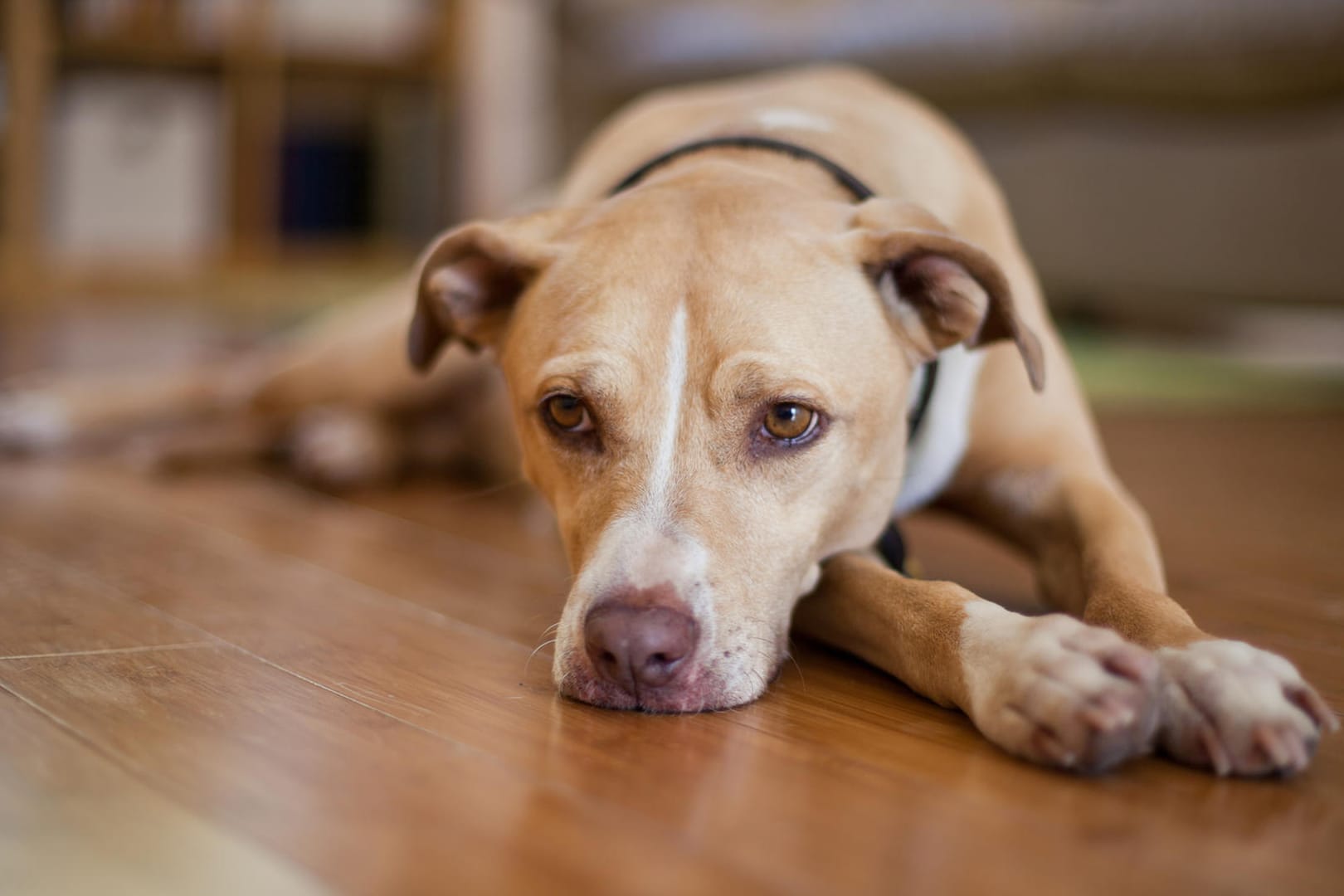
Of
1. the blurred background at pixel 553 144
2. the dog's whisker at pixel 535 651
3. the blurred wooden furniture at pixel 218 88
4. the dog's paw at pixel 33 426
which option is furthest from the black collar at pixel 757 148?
the blurred wooden furniture at pixel 218 88

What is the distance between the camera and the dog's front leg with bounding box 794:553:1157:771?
4.51ft

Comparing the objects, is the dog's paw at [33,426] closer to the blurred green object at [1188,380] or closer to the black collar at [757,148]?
the black collar at [757,148]

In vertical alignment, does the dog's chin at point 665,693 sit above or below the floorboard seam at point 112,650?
above

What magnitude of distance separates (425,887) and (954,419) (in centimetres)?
145

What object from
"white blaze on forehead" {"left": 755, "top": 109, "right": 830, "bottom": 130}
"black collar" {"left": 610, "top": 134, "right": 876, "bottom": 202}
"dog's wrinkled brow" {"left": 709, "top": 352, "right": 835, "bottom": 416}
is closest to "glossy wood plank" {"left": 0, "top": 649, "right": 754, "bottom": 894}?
"dog's wrinkled brow" {"left": 709, "top": 352, "right": 835, "bottom": 416}

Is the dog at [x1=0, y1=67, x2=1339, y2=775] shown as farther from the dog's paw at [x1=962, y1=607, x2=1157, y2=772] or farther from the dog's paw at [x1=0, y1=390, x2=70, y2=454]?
the dog's paw at [x1=0, y1=390, x2=70, y2=454]

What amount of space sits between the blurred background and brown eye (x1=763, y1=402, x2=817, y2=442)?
369 centimetres

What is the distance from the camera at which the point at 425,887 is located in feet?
3.58

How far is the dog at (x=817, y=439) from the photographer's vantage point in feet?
4.77

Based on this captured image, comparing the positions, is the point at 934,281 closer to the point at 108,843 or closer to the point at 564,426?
the point at 564,426

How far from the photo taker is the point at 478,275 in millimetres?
2203

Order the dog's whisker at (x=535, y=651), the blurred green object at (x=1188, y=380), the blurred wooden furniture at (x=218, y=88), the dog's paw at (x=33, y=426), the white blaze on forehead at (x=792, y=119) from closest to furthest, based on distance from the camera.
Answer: the dog's whisker at (x=535, y=651) < the white blaze on forehead at (x=792, y=119) < the dog's paw at (x=33, y=426) < the blurred green object at (x=1188, y=380) < the blurred wooden furniture at (x=218, y=88)

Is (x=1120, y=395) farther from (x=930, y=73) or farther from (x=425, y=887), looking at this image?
(x=425, y=887)

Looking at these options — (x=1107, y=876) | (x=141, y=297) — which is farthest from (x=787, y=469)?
(x=141, y=297)
